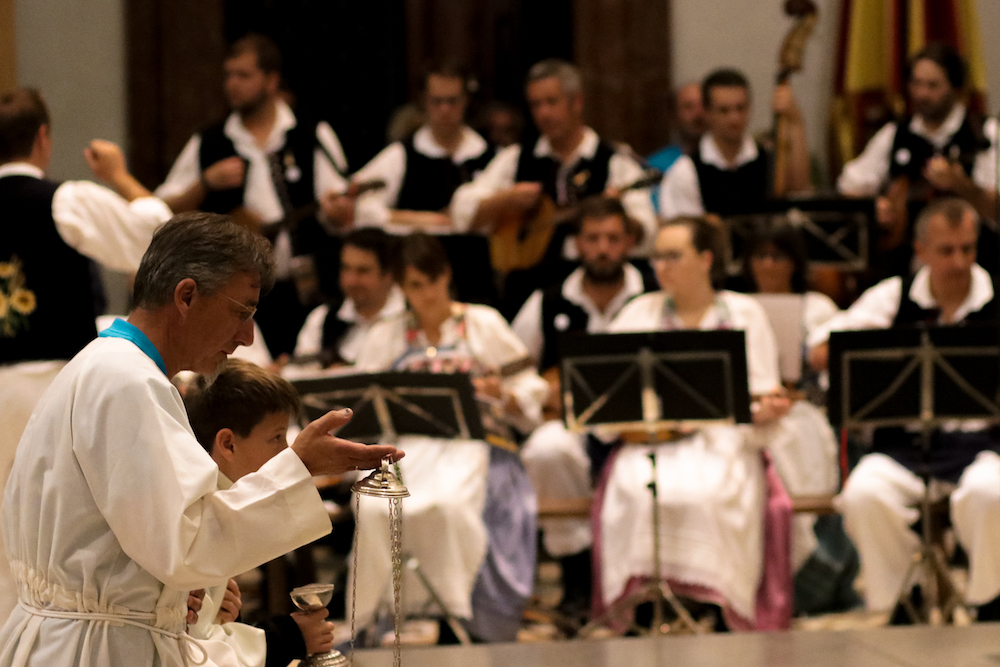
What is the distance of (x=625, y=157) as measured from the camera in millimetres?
6598

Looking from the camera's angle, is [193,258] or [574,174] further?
[574,174]

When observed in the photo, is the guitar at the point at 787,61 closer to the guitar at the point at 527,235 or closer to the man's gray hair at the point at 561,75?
the guitar at the point at 527,235

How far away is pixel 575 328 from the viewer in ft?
19.9

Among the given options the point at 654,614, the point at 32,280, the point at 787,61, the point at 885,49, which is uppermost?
the point at 885,49

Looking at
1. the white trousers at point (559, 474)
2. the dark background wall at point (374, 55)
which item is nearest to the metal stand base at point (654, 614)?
the white trousers at point (559, 474)

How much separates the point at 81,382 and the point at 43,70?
6.32 m

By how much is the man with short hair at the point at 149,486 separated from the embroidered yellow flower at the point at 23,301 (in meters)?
1.90

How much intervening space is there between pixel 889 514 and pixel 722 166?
237 centimetres

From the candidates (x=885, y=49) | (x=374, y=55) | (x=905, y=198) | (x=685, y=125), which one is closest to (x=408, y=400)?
(x=905, y=198)

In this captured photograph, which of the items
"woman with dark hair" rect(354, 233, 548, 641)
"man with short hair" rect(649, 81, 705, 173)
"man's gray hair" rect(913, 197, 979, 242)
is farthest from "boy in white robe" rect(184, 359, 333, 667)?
"man with short hair" rect(649, 81, 705, 173)

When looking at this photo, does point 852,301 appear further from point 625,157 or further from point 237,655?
point 237,655

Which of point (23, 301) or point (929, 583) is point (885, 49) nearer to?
point (929, 583)

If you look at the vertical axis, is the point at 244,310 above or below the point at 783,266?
above

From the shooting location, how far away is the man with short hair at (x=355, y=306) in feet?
19.3
